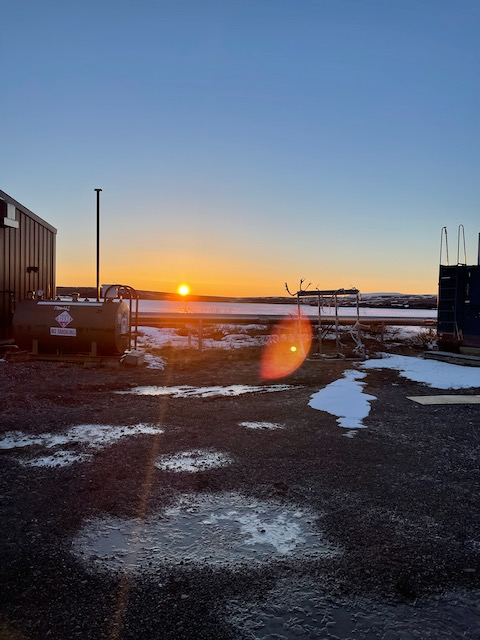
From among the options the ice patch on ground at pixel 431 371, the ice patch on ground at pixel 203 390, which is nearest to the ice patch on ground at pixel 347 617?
the ice patch on ground at pixel 203 390

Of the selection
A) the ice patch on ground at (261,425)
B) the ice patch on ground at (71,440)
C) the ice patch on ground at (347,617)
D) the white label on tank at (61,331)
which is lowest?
the ice patch on ground at (347,617)

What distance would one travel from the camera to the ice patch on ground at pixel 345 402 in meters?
8.04

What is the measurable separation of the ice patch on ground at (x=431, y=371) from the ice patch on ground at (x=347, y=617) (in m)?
9.17

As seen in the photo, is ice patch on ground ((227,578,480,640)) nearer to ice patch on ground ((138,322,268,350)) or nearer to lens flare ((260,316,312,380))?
lens flare ((260,316,312,380))

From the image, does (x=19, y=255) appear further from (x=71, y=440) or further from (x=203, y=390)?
(x=71, y=440)

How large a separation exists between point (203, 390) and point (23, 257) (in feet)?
29.4

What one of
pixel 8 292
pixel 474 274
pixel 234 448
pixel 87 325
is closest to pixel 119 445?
pixel 234 448

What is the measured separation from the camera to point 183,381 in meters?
11.9

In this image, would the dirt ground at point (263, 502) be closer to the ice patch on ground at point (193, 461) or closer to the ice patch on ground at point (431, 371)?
the ice patch on ground at point (193, 461)

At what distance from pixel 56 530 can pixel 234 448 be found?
2.77m

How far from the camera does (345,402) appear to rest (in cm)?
943

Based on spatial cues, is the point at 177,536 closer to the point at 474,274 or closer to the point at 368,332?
the point at 474,274

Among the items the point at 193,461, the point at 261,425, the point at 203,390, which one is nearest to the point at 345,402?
the point at 261,425

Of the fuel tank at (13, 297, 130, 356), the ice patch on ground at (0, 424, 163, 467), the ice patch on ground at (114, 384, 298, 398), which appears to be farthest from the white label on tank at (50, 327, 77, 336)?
the ice patch on ground at (0, 424, 163, 467)
